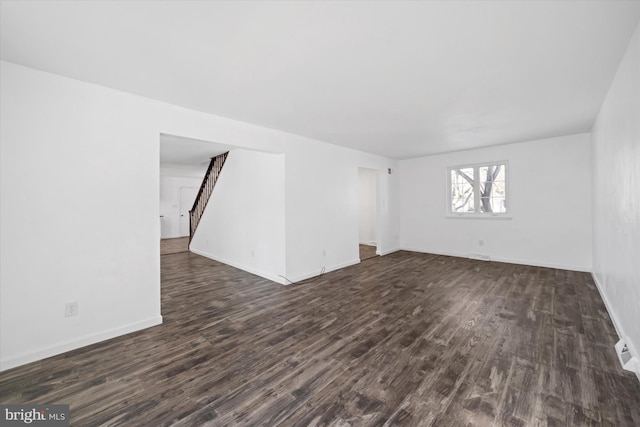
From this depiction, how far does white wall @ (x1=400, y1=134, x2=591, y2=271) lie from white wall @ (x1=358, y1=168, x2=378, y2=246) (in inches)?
59.7

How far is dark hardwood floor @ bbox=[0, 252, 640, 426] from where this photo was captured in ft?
5.30

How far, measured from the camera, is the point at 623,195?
7.32 ft

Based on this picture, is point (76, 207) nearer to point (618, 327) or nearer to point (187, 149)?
point (187, 149)

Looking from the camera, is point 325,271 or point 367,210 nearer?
point 325,271

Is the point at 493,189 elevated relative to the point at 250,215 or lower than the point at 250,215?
elevated

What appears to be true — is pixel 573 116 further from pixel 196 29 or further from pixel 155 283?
pixel 155 283

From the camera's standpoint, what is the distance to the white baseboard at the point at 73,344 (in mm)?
2080

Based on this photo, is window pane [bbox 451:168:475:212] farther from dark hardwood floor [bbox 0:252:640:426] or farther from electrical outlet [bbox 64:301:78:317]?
electrical outlet [bbox 64:301:78:317]

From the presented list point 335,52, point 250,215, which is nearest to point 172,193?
point 250,215

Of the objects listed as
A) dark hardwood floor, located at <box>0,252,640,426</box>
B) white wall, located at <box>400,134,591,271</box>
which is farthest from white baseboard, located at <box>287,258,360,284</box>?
white wall, located at <box>400,134,591,271</box>

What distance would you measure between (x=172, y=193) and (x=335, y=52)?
9627mm

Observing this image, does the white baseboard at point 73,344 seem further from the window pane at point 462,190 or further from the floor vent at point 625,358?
the window pane at point 462,190

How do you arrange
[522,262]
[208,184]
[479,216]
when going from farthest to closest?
1. [208,184]
2. [479,216]
3. [522,262]

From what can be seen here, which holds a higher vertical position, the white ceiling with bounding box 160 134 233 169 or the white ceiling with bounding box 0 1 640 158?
the white ceiling with bounding box 160 134 233 169
